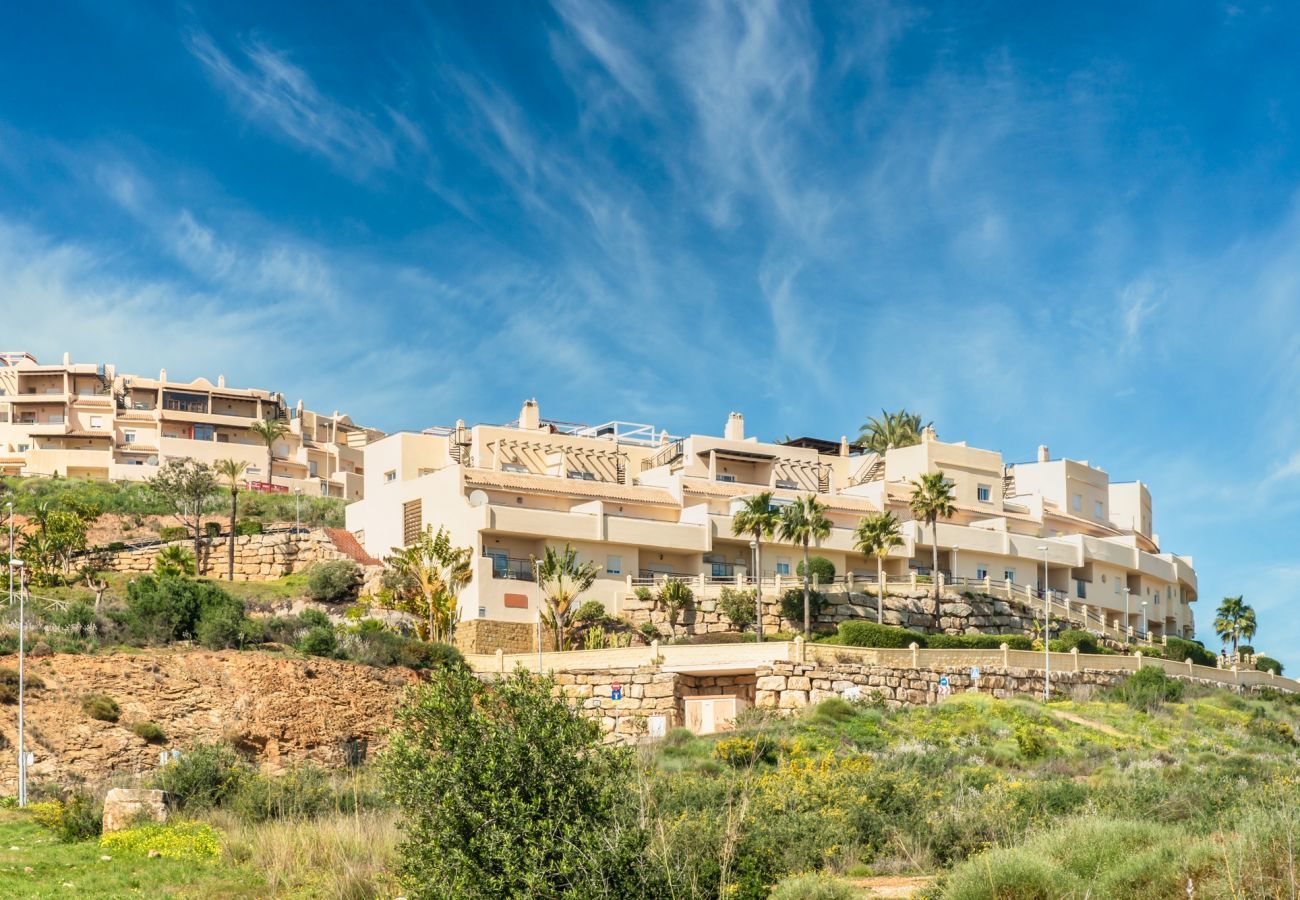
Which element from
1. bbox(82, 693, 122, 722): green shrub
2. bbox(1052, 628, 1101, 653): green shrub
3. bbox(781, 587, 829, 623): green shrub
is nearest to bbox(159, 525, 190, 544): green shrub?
bbox(82, 693, 122, 722): green shrub

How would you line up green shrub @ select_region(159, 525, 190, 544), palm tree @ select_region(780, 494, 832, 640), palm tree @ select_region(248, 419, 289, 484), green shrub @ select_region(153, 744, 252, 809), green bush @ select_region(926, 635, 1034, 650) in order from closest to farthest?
green shrub @ select_region(153, 744, 252, 809)
green bush @ select_region(926, 635, 1034, 650)
palm tree @ select_region(780, 494, 832, 640)
green shrub @ select_region(159, 525, 190, 544)
palm tree @ select_region(248, 419, 289, 484)

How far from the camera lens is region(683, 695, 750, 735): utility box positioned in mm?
48594

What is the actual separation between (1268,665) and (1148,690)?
67.4 ft

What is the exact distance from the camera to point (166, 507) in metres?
75.2

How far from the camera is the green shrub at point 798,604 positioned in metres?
60.2

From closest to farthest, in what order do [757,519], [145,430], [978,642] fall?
[978,642] → [757,519] → [145,430]

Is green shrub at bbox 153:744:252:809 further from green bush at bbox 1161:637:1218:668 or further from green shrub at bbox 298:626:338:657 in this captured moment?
green bush at bbox 1161:637:1218:668

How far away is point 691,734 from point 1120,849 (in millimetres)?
26643

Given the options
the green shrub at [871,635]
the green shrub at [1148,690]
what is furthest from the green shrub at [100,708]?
the green shrub at [1148,690]

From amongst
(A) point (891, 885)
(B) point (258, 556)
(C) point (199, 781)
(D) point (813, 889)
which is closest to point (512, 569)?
(B) point (258, 556)

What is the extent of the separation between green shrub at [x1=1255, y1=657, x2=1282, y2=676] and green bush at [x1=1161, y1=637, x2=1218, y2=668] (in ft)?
6.05

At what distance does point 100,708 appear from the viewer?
1615 inches

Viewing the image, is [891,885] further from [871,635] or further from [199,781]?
[871,635]

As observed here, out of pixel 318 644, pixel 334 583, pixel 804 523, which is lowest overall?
pixel 318 644
